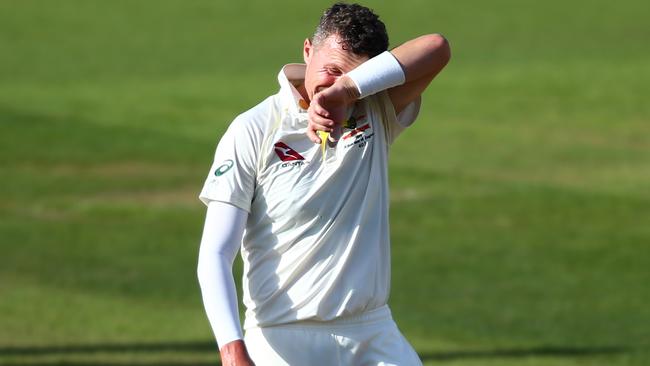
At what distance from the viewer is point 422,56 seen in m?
5.22

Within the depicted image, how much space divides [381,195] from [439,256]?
11146 mm

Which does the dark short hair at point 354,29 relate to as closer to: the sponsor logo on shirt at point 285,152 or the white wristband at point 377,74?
the white wristband at point 377,74

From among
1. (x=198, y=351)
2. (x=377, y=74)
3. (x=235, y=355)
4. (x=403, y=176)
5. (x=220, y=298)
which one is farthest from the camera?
(x=403, y=176)

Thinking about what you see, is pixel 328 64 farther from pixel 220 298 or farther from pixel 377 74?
pixel 220 298

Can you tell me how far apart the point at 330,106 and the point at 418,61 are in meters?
0.48

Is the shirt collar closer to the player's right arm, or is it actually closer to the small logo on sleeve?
the small logo on sleeve

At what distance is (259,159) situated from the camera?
5.07m

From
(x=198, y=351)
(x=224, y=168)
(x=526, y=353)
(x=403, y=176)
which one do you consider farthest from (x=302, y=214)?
(x=403, y=176)

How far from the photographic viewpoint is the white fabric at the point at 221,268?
4.75 m

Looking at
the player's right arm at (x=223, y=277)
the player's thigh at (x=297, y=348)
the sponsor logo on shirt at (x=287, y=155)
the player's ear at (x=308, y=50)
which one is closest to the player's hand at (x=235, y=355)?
the player's right arm at (x=223, y=277)

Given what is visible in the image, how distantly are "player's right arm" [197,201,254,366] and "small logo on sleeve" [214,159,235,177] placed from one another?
0.11 meters

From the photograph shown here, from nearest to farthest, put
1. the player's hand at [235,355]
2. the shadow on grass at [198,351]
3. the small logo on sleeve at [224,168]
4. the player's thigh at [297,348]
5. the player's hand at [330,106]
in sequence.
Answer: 1. the player's hand at [235,355]
2. the player's hand at [330,106]
3. the small logo on sleeve at [224,168]
4. the player's thigh at [297,348]
5. the shadow on grass at [198,351]

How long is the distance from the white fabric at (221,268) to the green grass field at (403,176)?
6.69 metres

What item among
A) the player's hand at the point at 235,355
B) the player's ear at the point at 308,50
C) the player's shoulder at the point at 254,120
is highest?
the player's ear at the point at 308,50
